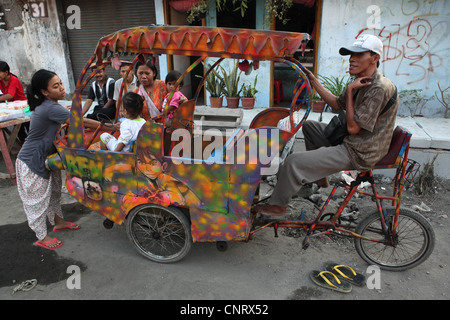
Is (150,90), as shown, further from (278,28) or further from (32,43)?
(32,43)

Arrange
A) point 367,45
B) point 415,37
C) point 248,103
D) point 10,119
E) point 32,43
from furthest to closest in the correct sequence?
point 32,43 < point 248,103 < point 415,37 < point 10,119 < point 367,45

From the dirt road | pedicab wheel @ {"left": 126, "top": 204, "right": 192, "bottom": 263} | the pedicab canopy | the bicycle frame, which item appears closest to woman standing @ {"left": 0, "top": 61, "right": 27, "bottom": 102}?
the dirt road

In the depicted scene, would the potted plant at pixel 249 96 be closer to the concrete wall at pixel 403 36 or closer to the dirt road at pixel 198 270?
the concrete wall at pixel 403 36

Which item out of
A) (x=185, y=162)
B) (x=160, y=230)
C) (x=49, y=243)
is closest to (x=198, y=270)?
(x=160, y=230)

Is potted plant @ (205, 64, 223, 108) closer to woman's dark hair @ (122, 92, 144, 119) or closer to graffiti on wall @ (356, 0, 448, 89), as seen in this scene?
graffiti on wall @ (356, 0, 448, 89)

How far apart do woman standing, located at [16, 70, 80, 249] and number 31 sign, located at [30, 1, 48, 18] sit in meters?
6.38

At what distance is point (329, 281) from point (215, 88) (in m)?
4.68

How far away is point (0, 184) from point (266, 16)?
18.0ft

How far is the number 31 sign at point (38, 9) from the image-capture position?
798cm

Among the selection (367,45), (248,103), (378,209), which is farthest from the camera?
(248,103)

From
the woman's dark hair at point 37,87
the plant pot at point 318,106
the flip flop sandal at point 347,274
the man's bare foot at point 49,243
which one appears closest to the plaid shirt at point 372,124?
the flip flop sandal at point 347,274

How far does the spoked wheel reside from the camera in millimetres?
2857

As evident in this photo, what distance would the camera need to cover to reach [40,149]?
3.16m
